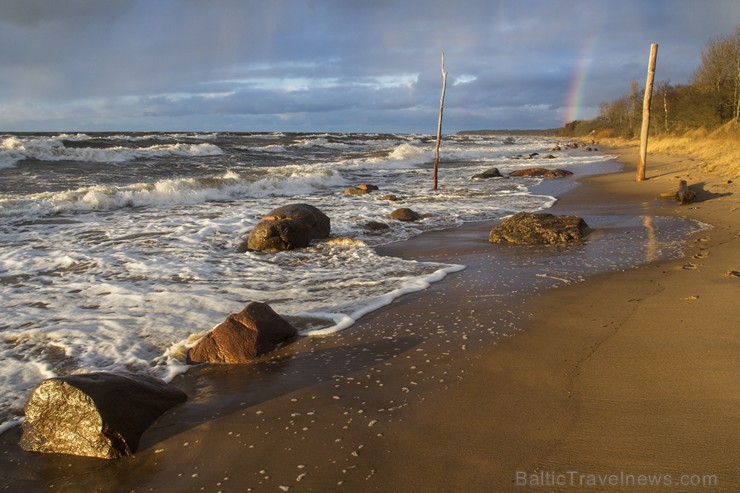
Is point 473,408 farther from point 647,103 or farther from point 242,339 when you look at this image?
point 647,103

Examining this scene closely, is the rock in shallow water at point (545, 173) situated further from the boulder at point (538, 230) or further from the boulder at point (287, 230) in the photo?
the boulder at point (287, 230)

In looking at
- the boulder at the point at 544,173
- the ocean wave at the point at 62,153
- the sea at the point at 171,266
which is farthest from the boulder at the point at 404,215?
the ocean wave at the point at 62,153

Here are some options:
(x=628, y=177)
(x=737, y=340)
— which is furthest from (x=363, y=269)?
(x=628, y=177)

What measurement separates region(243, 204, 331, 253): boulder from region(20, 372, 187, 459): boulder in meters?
5.44

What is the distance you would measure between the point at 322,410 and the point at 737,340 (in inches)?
119

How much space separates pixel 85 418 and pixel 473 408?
7.62ft

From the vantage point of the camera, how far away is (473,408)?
308 centimetres

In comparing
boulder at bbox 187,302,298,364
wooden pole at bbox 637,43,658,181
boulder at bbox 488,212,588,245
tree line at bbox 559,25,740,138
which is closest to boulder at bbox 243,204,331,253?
boulder at bbox 488,212,588,245

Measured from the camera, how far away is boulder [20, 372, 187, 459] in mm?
2949

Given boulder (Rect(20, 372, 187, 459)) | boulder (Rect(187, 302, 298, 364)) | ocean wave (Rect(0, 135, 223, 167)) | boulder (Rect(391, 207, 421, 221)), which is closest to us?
boulder (Rect(20, 372, 187, 459))

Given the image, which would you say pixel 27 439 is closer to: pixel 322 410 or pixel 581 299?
pixel 322 410

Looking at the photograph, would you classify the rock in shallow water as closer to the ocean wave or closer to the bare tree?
the bare tree

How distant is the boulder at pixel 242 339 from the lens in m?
4.14

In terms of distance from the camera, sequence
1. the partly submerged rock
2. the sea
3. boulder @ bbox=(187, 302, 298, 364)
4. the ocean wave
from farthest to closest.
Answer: the ocean wave, the partly submerged rock, the sea, boulder @ bbox=(187, 302, 298, 364)
